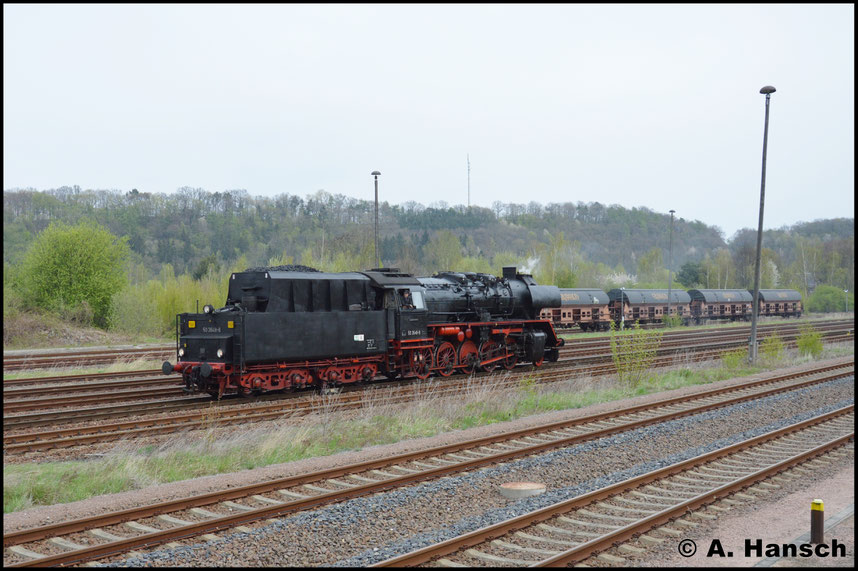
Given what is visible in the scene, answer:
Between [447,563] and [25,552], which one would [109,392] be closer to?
[25,552]

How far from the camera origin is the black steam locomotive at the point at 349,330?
1595 cm

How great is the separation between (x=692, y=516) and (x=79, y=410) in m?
12.9

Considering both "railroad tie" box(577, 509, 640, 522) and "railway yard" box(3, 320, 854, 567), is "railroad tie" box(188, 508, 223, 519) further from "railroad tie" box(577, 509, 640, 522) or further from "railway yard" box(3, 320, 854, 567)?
"railroad tie" box(577, 509, 640, 522)

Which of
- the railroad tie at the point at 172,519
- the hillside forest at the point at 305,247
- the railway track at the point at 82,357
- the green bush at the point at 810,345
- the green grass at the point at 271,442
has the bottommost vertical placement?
the railway track at the point at 82,357

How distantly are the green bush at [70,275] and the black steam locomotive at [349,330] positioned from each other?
22636 millimetres

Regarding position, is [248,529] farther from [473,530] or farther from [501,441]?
[501,441]

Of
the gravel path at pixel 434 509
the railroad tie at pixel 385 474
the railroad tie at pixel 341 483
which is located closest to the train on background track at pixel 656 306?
the gravel path at pixel 434 509

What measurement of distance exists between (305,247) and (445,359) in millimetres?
65322

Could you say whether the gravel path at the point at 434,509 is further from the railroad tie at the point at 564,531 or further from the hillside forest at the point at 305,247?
the hillside forest at the point at 305,247

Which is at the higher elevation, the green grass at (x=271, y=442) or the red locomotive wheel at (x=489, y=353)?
the red locomotive wheel at (x=489, y=353)

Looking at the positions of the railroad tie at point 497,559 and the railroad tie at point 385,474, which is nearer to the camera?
the railroad tie at point 497,559

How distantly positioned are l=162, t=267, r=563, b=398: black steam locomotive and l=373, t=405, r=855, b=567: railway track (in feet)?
31.5

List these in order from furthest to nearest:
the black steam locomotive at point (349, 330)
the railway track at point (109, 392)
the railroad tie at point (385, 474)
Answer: the black steam locomotive at point (349, 330), the railway track at point (109, 392), the railroad tie at point (385, 474)

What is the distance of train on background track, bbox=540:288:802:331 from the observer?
43.3m
